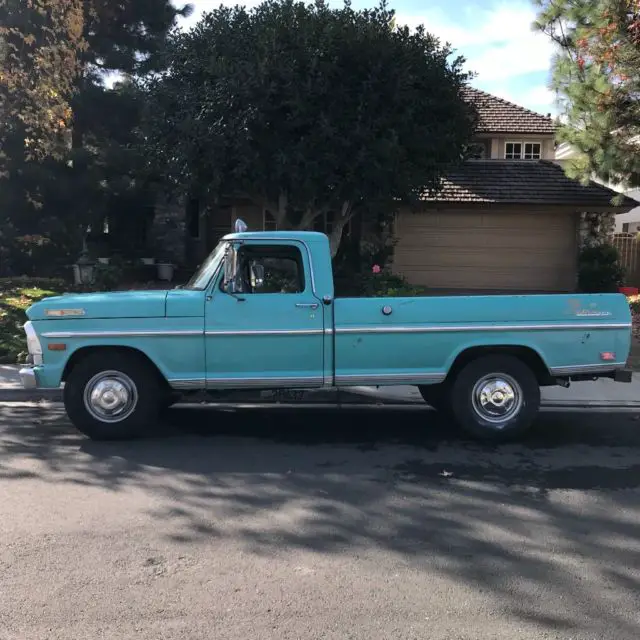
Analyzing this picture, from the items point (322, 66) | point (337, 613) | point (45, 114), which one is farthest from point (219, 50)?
point (337, 613)

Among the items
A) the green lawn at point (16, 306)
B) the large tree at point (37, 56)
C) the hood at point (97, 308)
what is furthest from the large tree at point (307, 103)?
the hood at point (97, 308)

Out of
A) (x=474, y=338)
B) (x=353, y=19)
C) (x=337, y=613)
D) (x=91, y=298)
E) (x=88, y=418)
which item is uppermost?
(x=353, y=19)

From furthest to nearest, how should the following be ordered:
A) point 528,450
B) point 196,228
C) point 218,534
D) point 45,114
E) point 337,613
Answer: point 196,228 < point 45,114 < point 528,450 < point 218,534 < point 337,613

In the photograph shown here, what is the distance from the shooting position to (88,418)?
6277 mm

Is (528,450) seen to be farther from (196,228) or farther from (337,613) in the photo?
(196,228)

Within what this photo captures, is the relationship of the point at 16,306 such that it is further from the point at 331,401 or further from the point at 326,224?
the point at 326,224

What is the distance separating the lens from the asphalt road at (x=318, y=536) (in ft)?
10.7

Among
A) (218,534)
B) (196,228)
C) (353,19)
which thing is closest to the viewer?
(218,534)

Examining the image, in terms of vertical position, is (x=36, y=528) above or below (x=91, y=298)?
below

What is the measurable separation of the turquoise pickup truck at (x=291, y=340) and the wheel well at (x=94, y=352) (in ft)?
0.04

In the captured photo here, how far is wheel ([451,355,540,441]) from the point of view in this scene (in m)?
6.39

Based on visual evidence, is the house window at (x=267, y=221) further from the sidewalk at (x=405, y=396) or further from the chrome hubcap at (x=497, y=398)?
the chrome hubcap at (x=497, y=398)

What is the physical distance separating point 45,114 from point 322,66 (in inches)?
205

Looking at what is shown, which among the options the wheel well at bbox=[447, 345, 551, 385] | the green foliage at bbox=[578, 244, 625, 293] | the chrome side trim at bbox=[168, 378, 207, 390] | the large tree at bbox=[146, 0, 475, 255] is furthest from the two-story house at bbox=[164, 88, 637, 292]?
the chrome side trim at bbox=[168, 378, 207, 390]
